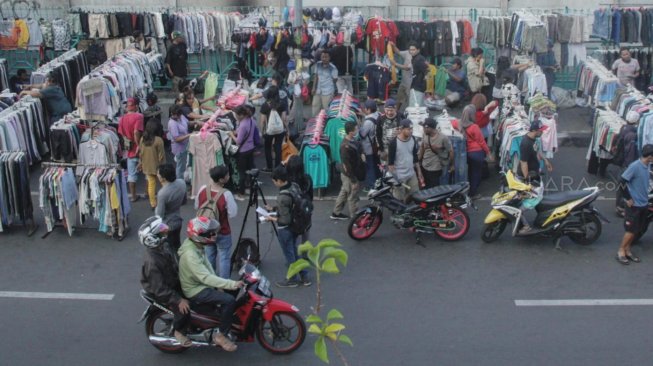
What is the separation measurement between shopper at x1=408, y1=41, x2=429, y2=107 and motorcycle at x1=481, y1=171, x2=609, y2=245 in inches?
213

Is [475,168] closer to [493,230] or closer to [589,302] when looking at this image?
[493,230]

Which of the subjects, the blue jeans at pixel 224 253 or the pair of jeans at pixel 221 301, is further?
the blue jeans at pixel 224 253

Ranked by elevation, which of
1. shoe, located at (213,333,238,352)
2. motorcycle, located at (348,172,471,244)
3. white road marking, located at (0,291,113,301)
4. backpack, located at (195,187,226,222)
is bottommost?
white road marking, located at (0,291,113,301)

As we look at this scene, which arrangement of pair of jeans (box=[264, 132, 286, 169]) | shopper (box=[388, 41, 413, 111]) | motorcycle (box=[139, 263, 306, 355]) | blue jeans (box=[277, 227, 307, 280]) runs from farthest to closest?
1. shopper (box=[388, 41, 413, 111])
2. pair of jeans (box=[264, 132, 286, 169])
3. blue jeans (box=[277, 227, 307, 280])
4. motorcycle (box=[139, 263, 306, 355])

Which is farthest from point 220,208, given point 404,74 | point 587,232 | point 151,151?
point 404,74

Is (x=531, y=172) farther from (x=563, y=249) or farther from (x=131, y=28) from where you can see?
(x=131, y=28)

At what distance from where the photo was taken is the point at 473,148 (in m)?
14.1

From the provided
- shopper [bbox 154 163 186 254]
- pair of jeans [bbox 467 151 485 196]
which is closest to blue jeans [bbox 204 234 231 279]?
shopper [bbox 154 163 186 254]

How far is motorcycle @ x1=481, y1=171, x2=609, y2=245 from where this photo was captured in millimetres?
12211

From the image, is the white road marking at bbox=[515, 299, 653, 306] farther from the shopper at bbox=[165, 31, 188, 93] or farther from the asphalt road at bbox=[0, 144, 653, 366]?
the shopper at bbox=[165, 31, 188, 93]

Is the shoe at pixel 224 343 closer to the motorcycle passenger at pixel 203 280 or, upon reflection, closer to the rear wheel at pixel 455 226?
the motorcycle passenger at pixel 203 280

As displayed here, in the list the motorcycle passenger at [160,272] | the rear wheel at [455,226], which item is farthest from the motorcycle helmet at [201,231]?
the rear wheel at [455,226]

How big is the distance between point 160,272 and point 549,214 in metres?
5.89

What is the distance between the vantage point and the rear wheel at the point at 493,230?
12445 mm
